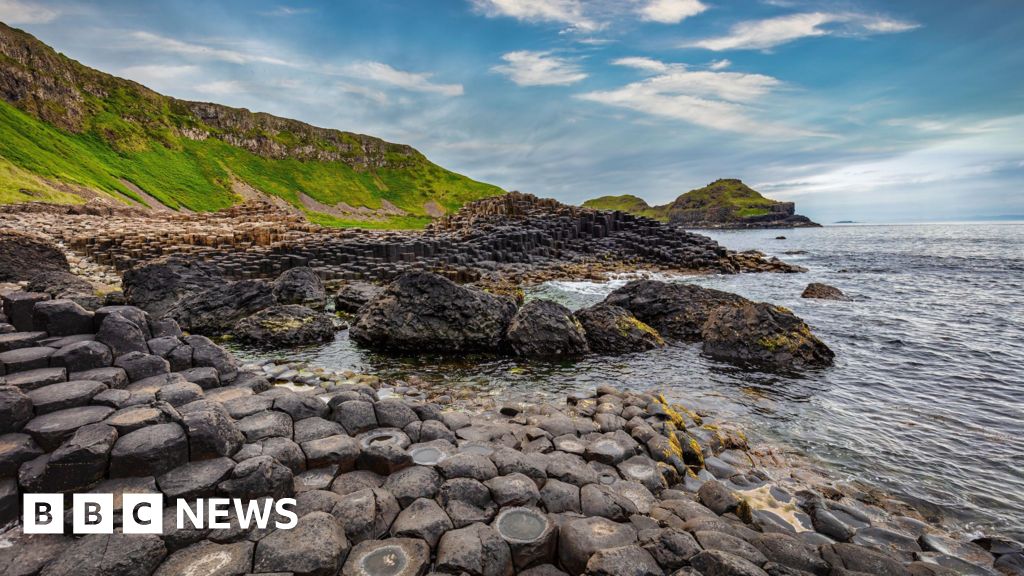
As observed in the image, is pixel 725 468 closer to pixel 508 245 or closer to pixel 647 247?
pixel 508 245

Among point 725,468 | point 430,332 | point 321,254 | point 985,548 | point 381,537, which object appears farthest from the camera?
point 321,254

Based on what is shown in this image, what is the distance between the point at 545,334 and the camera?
44.4 feet

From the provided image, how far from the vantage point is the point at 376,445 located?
19.1 ft

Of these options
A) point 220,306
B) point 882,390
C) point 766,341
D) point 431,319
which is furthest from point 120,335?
point 882,390

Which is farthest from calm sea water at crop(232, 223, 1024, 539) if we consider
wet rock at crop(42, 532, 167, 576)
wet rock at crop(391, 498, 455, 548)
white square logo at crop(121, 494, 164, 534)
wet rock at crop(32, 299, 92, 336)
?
wet rock at crop(42, 532, 167, 576)

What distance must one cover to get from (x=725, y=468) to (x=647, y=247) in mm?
41564

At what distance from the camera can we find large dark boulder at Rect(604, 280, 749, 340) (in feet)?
51.7

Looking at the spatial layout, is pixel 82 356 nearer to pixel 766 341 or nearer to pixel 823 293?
pixel 766 341

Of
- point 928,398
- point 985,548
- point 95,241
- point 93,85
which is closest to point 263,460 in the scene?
point 985,548

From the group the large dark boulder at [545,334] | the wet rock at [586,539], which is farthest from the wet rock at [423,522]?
the large dark boulder at [545,334]

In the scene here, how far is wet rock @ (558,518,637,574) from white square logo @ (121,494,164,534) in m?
3.75

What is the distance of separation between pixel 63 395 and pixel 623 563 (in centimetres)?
676

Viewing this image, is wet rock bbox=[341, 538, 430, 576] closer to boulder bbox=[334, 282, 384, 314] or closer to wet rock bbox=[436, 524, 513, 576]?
wet rock bbox=[436, 524, 513, 576]

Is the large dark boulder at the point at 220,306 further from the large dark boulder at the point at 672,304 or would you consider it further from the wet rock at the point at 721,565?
the wet rock at the point at 721,565
